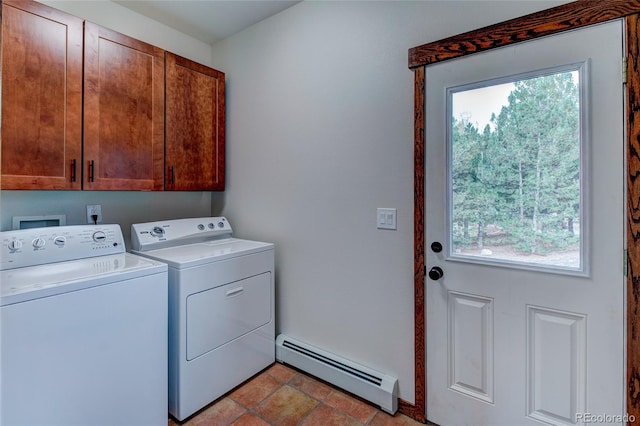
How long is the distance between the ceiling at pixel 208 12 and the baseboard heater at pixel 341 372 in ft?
7.91

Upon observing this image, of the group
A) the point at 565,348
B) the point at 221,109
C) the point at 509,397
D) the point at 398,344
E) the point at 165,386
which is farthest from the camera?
the point at 221,109

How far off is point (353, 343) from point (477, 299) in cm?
82

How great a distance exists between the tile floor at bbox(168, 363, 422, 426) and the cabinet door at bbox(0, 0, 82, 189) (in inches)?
60.4

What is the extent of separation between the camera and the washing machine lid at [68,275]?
47.9 inches

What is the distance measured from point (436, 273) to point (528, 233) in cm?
46

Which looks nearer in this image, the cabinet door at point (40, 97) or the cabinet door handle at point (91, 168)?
the cabinet door at point (40, 97)

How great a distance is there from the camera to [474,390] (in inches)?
61.1

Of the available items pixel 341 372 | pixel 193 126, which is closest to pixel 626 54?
pixel 341 372

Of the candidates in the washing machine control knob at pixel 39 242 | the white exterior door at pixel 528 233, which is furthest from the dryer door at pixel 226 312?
the white exterior door at pixel 528 233

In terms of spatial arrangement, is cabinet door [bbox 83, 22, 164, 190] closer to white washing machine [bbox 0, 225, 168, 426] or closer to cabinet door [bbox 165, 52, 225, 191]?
cabinet door [bbox 165, 52, 225, 191]

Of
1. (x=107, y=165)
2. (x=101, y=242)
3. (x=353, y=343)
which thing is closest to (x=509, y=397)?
(x=353, y=343)

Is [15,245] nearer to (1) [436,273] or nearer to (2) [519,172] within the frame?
(1) [436,273]

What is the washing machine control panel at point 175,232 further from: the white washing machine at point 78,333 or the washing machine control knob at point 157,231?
the white washing machine at point 78,333

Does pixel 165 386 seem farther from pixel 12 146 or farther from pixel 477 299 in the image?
pixel 477 299
